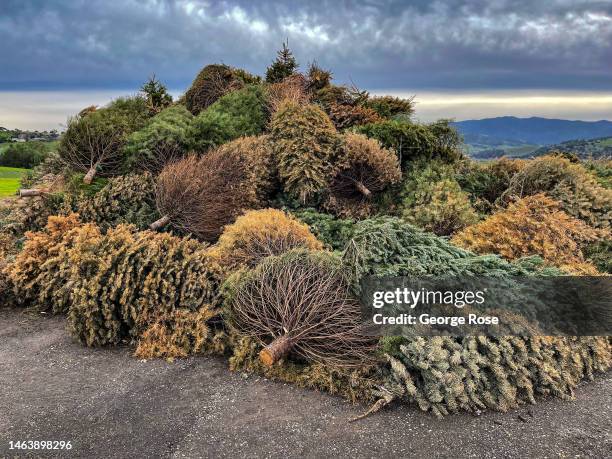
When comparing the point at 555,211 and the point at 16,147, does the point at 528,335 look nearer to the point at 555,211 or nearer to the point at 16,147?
the point at 555,211

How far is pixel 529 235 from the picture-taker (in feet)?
22.9

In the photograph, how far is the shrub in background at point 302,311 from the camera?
5.13m

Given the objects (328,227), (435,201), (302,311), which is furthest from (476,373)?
(435,201)

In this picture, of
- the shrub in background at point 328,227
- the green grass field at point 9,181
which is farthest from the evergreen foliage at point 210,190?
the green grass field at point 9,181

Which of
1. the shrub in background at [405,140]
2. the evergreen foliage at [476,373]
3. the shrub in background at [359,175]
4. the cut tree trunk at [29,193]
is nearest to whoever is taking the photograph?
the evergreen foliage at [476,373]

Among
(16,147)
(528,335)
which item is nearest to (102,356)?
(528,335)

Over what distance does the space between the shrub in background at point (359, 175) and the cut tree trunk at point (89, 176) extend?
546 cm

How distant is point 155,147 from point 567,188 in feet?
30.8

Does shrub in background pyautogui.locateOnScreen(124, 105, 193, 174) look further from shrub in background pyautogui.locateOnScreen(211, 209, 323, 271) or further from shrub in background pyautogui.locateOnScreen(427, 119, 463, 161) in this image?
shrub in background pyautogui.locateOnScreen(427, 119, 463, 161)

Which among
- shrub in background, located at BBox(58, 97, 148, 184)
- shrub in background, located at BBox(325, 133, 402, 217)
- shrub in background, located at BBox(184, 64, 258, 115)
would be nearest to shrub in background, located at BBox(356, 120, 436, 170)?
shrub in background, located at BBox(325, 133, 402, 217)

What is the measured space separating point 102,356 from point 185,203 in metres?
3.92

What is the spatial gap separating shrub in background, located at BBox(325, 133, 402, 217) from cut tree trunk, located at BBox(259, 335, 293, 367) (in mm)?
4838

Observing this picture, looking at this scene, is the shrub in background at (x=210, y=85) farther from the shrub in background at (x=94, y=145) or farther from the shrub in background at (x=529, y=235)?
the shrub in background at (x=529, y=235)

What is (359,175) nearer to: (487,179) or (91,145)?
(487,179)
